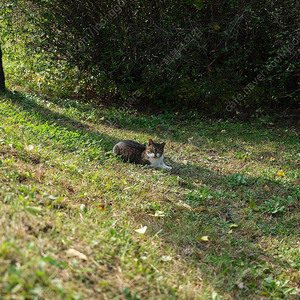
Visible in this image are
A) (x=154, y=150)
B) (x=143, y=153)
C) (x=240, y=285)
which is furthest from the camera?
(x=143, y=153)

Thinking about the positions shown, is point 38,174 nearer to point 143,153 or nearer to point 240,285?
point 143,153

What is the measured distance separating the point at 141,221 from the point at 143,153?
210 cm

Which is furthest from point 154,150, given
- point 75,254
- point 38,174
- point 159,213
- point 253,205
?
point 75,254

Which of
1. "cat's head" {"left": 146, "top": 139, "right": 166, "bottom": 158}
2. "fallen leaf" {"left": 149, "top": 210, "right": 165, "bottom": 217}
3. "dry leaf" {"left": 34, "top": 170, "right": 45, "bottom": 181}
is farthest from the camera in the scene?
"cat's head" {"left": 146, "top": 139, "right": 166, "bottom": 158}

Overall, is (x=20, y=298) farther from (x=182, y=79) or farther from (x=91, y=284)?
(x=182, y=79)

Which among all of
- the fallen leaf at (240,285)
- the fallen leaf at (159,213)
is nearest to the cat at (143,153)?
the fallen leaf at (159,213)

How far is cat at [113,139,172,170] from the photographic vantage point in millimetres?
5129

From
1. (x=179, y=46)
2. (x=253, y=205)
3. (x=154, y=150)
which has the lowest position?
(x=253, y=205)

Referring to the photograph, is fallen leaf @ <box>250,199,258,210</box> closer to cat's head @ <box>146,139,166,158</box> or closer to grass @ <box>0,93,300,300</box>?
grass @ <box>0,93,300,300</box>

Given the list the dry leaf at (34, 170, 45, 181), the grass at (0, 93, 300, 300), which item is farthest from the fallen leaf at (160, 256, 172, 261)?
the dry leaf at (34, 170, 45, 181)

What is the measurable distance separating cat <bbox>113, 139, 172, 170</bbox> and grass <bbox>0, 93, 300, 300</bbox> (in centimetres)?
23

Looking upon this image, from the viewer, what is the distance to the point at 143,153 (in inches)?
208

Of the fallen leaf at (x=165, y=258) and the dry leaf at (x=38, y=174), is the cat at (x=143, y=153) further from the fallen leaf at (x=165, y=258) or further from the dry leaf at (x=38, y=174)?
the fallen leaf at (x=165, y=258)

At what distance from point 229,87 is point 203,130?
202cm
